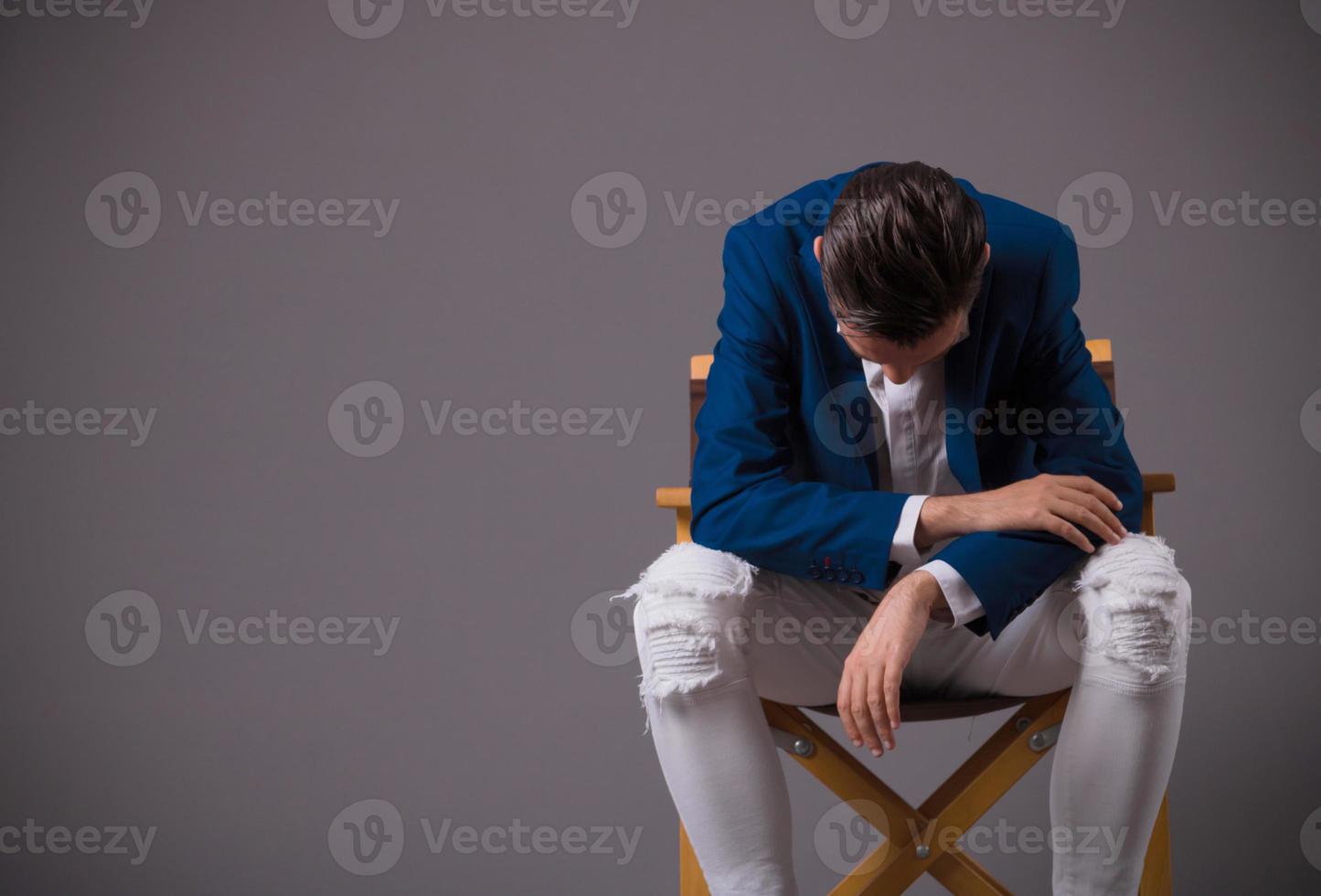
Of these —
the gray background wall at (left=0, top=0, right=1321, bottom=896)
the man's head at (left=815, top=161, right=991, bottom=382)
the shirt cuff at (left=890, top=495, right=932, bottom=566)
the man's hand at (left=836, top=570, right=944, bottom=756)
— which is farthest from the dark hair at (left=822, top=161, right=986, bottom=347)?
the gray background wall at (left=0, top=0, right=1321, bottom=896)

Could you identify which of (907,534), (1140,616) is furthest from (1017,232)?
(1140,616)

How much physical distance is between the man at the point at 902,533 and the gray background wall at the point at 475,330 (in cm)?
123

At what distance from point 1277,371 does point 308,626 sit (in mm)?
2347

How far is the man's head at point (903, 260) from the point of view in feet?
5.43

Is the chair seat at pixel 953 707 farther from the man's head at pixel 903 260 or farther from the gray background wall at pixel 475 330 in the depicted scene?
the gray background wall at pixel 475 330

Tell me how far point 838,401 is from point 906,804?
1.84 feet

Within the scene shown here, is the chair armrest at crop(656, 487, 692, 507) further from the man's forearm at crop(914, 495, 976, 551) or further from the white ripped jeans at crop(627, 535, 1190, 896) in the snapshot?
the man's forearm at crop(914, 495, 976, 551)

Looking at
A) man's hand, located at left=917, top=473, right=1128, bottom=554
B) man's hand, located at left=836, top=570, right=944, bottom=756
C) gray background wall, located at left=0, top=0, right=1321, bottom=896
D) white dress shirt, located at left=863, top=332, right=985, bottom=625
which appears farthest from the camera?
gray background wall, located at left=0, top=0, right=1321, bottom=896

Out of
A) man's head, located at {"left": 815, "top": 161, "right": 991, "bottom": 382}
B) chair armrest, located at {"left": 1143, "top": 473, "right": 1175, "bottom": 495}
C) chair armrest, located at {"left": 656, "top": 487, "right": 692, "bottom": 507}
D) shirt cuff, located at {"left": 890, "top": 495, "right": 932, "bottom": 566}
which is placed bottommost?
shirt cuff, located at {"left": 890, "top": 495, "right": 932, "bottom": 566}

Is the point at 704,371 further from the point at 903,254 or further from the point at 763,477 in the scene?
the point at 903,254

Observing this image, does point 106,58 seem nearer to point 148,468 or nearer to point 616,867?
point 148,468

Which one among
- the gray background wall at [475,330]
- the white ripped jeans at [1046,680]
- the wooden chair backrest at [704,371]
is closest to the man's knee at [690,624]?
the white ripped jeans at [1046,680]

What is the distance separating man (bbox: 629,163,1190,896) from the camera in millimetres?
1667

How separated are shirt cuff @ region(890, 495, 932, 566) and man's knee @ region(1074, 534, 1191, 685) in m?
0.22
